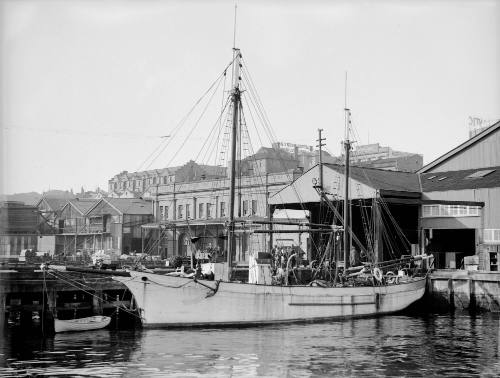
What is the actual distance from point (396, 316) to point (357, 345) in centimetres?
1184

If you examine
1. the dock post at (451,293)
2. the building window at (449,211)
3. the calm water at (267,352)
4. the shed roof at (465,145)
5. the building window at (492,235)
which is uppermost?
the shed roof at (465,145)

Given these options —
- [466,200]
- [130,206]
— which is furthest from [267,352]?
[130,206]

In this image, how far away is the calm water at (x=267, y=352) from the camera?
18.7m

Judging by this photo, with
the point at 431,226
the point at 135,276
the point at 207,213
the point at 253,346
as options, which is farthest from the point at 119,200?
the point at 253,346

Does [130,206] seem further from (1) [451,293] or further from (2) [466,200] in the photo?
(1) [451,293]

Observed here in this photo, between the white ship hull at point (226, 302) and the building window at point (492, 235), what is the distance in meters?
12.8

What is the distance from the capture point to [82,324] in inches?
1072

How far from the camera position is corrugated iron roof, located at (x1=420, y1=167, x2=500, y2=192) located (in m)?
41.9

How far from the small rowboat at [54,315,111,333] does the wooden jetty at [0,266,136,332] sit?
1075mm

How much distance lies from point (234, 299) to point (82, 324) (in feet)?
23.3

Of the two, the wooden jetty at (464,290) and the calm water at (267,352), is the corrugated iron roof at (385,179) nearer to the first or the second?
the wooden jetty at (464,290)

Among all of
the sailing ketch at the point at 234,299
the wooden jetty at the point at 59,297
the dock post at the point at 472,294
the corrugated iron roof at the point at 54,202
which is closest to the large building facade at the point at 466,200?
the dock post at the point at 472,294

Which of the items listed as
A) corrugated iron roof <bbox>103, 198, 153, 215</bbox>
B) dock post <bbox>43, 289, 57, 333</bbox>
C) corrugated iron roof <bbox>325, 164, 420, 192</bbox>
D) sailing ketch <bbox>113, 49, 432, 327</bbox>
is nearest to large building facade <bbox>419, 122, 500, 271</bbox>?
corrugated iron roof <bbox>325, 164, 420, 192</bbox>

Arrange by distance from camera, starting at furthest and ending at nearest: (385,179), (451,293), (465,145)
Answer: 1. (385,179)
2. (465,145)
3. (451,293)
